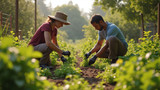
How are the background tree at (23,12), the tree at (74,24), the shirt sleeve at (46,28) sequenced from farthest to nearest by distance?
the tree at (74,24)
the background tree at (23,12)
the shirt sleeve at (46,28)

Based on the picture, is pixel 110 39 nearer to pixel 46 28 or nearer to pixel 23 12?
pixel 46 28

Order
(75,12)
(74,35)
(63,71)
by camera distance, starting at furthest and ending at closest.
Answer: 1. (75,12)
2. (74,35)
3. (63,71)

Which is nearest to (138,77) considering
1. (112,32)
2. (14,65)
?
(14,65)

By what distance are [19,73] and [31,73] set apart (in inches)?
4.9

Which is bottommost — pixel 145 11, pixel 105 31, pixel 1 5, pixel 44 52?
pixel 44 52

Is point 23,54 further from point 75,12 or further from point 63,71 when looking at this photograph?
point 75,12

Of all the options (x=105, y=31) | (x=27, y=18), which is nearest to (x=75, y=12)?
(x=27, y=18)

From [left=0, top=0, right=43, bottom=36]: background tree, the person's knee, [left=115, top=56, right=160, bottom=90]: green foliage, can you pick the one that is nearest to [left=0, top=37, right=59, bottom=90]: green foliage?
[left=115, top=56, right=160, bottom=90]: green foliage

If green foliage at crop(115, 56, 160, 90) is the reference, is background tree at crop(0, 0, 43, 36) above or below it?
above

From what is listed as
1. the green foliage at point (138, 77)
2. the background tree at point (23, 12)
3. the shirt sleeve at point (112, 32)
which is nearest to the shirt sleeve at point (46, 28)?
the shirt sleeve at point (112, 32)

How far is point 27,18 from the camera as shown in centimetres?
2455

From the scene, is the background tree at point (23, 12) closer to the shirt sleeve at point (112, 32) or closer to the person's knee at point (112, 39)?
the shirt sleeve at point (112, 32)

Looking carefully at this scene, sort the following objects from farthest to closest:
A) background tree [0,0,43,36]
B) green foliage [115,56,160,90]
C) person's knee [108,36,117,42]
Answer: background tree [0,0,43,36] < person's knee [108,36,117,42] < green foliage [115,56,160,90]

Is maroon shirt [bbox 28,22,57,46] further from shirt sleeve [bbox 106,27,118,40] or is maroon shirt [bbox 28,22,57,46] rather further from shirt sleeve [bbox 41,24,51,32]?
shirt sleeve [bbox 106,27,118,40]
